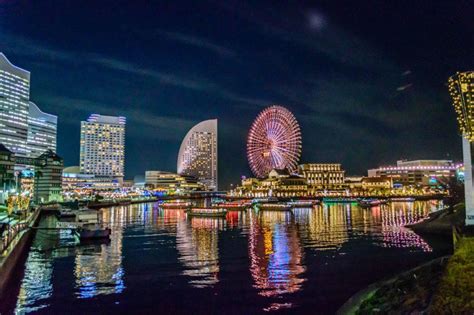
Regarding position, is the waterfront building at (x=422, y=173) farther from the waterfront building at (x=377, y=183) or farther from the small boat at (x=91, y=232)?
the small boat at (x=91, y=232)

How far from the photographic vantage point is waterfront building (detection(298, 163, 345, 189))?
146 metres

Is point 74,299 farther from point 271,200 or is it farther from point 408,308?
point 271,200

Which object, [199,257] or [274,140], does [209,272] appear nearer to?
[199,257]

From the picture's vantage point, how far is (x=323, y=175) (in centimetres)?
14812

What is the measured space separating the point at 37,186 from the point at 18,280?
85.1 m

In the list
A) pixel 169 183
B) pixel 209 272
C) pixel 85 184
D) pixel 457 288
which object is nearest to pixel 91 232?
pixel 209 272

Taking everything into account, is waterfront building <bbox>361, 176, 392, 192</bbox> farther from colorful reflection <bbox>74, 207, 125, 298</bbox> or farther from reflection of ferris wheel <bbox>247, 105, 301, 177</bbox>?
colorful reflection <bbox>74, 207, 125, 298</bbox>

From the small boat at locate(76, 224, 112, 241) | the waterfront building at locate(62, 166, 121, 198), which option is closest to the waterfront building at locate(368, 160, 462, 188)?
the waterfront building at locate(62, 166, 121, 198)

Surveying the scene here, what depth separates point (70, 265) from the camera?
22.8 metres

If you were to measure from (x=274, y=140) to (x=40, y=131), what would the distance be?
10916 cm

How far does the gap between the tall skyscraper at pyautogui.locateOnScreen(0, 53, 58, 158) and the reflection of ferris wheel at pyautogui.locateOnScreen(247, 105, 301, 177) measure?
8590cm

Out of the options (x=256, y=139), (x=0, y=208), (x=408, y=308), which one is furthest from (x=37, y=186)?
(x=408, y=308)

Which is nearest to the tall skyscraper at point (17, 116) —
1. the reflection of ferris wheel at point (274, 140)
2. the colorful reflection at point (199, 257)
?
the reflection of ferris wheel at point (274, 140)

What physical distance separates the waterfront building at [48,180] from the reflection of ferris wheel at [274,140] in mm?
50796
